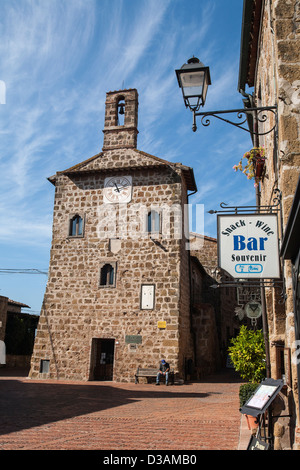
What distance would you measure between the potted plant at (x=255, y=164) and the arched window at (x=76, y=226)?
1172cm

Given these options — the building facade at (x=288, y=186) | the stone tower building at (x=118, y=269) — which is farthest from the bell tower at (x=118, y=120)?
the building facade at (x=288, y=186)

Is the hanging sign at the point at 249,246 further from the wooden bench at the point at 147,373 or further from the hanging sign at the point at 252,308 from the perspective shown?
the wooden bench at the point at 147,373

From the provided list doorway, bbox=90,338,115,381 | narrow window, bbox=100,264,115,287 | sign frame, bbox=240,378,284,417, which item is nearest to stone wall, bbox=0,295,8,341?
doorway, bbox=90,338,115,381

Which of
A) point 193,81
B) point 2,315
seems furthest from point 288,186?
point 2,315

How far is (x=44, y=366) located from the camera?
1762 centimetres

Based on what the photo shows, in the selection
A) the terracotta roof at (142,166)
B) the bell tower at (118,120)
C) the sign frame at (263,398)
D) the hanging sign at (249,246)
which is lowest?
the sign frame at (263,398)

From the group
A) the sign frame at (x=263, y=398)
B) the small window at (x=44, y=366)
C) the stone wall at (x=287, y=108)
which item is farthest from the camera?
the small window at (x=44, y=366)

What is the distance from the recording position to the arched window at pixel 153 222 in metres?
17.8

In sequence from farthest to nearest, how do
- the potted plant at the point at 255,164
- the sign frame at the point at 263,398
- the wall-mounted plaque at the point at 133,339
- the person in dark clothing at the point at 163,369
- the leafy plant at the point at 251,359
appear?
the wall-mounted plaque at the point at 133,339, the person in dark clothing at the point at 163,369, the leafy plant at the point at 251,359, the potted plant at the point at 255,164, the sign frame at the point at 263,398

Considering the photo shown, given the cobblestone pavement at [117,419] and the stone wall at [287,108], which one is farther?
the cobblestone pavement at [117,419]

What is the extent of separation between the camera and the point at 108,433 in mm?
6699

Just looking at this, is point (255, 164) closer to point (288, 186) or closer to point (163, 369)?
point (288, 186)

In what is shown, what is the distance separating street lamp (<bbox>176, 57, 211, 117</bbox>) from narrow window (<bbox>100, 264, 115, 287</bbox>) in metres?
12.6

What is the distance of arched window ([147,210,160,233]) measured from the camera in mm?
17797
